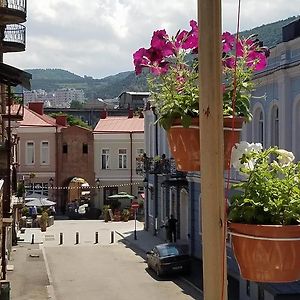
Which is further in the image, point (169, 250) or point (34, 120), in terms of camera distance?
point (34, 120)

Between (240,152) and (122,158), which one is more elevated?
(122,158)

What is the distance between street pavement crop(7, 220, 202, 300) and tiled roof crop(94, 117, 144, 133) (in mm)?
8788

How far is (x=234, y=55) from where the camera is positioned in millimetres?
4242

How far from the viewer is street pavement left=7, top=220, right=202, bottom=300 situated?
2436 centimetres

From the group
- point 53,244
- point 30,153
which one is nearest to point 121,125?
point 30,153

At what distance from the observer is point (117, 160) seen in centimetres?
5691

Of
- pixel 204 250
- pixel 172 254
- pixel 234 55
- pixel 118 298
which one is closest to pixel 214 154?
pixel 204 250

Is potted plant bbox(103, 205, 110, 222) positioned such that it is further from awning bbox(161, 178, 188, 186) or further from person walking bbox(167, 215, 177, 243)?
person walking bbox(167, 215, 177, 243)

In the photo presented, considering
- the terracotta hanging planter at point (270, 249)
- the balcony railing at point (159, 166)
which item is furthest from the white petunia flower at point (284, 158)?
the balcony railing at point (159, 166)

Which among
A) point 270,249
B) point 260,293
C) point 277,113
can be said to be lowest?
point 260,293

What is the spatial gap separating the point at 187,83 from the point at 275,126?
1692cm

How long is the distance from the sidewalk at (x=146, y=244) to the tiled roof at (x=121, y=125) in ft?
42.2

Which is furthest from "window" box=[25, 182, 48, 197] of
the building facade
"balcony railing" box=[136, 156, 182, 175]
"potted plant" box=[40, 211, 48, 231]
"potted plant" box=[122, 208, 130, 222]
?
the building facade

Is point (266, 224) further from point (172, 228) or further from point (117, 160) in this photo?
point (117, 160)
